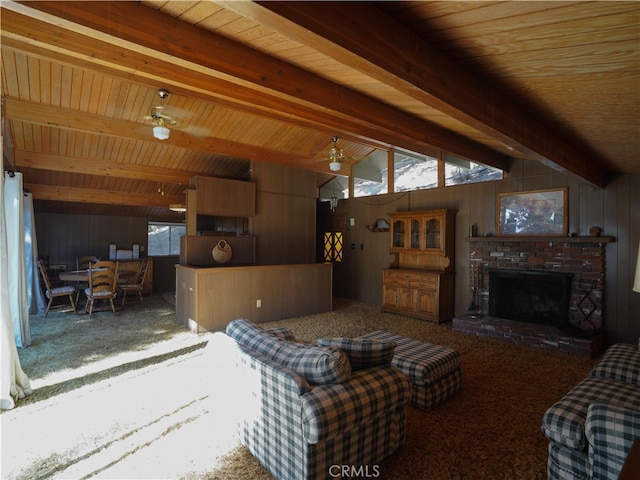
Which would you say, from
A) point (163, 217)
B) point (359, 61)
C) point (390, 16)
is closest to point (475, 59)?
point (390, 16)

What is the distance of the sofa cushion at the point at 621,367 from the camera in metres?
2.33

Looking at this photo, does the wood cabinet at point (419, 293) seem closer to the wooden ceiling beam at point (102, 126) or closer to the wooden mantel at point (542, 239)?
the wooden mantel at point (542, 239)

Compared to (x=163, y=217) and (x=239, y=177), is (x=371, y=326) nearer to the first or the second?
(x=239, y=177)

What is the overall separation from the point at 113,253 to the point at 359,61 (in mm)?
8546

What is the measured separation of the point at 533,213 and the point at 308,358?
453cm

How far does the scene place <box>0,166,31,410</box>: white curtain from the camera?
259 centimetres

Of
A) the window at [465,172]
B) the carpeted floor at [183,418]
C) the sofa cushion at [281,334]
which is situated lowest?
the carpeted floor at [183,418]

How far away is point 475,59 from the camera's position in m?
1.81

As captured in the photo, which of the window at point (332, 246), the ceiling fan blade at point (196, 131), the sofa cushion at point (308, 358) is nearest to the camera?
the sofa cushion at point (308, 358)

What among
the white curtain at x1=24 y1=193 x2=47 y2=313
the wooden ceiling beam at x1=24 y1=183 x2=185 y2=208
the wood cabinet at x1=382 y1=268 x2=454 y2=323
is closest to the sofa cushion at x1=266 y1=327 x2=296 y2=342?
the wood cabinet at x1=382 y1=268 x2=454 y2=323

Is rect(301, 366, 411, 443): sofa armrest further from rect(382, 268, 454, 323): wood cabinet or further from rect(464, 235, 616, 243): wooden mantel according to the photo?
rect(464, 235, 616, 243): wooden mantel

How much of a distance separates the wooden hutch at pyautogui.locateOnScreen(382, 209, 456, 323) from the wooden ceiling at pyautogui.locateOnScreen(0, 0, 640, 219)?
1.28m

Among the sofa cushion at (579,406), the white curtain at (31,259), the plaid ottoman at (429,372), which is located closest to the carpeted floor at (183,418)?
the plaid ottoman at (429,372)

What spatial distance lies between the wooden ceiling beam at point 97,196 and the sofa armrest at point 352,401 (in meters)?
7.08
